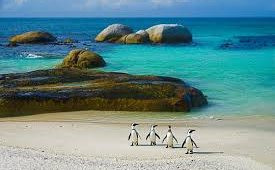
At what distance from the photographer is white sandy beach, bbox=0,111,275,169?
15.2 metres

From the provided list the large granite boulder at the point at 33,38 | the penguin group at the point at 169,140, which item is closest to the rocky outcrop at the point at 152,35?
the large granite boulder at the point at 33,38

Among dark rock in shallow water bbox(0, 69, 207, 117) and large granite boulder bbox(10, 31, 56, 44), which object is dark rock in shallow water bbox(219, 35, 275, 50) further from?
dark rock in shallow water bbox(0, 69, 207, 117)

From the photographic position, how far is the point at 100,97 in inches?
942

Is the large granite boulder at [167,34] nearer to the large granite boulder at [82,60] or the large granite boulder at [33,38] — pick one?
the large granite boulder at [33,38]

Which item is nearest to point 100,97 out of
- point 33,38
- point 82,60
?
point 82,60

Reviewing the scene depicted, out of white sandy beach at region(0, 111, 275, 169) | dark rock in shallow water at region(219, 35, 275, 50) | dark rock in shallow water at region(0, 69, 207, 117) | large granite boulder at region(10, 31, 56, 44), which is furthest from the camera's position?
large granite boulder at region(10, 31, 56, 44)

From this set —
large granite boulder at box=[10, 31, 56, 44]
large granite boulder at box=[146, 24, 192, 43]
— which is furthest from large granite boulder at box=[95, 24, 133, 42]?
large granite boulder at box=[10, 31, 56, 44]

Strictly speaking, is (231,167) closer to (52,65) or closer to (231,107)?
(231,107)

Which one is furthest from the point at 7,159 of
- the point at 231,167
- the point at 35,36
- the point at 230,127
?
the point at 35,36

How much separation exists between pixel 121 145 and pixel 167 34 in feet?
150

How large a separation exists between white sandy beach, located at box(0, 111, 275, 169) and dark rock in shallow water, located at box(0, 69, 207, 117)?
69 centimetres

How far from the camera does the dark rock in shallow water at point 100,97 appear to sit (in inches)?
922

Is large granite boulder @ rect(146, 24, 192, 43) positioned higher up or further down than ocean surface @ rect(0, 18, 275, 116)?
higher up

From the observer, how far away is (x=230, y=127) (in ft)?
69.9
